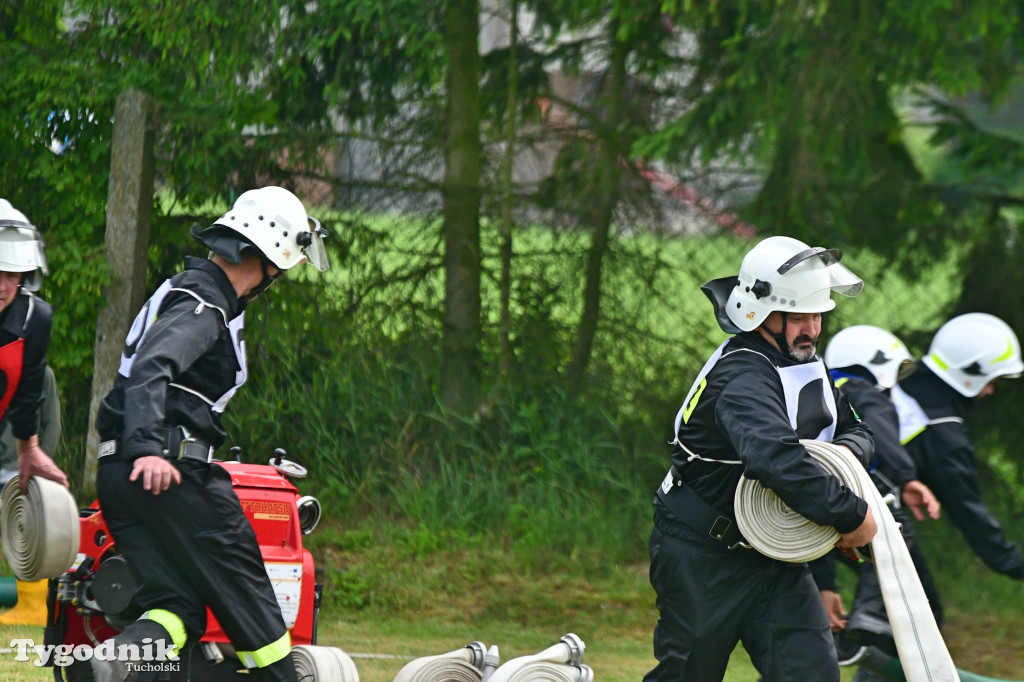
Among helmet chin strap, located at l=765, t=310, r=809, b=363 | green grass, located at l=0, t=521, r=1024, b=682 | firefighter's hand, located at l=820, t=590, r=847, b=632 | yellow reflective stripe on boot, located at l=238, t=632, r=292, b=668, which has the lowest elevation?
green grass, located at l=0, t=521, r=1024, b=682

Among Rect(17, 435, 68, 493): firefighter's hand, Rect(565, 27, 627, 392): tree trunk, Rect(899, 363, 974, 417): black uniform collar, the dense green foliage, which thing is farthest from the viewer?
Rect(565, 27, 627, 392): tree trunk

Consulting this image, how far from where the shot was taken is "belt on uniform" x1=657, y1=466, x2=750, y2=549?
12.9 feet

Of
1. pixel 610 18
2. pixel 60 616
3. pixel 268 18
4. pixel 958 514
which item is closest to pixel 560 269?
pixel 610 18

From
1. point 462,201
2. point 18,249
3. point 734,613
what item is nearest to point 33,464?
point 18,249

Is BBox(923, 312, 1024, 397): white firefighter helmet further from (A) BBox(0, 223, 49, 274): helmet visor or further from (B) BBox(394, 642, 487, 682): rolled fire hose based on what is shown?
(A) BBox(0, 223, 49, 274): helmet visor

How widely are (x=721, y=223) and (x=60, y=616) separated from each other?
525cm

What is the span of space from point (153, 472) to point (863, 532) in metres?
2.23

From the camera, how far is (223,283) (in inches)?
164

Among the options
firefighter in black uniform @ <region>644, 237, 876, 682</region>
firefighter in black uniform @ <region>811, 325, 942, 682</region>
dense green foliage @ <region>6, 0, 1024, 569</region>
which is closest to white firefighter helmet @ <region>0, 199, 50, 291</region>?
dense green foliage @ <region>6, 0, 1024, 569</region>

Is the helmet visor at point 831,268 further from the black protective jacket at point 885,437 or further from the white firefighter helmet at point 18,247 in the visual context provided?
the white firefighter helmet at point 18,247

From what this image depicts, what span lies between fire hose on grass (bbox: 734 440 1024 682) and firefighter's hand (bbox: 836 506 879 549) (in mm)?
39

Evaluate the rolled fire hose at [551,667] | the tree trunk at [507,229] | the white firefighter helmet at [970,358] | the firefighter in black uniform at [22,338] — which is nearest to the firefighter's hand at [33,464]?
the firefighter in black uniform at [22,338]

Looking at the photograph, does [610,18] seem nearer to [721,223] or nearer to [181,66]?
[721,223]

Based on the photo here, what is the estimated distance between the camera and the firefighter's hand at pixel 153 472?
3.76 m
